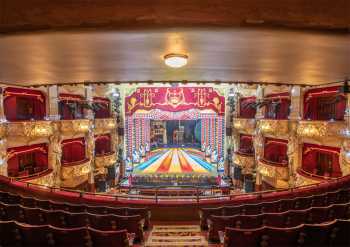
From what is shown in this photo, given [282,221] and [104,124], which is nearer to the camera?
[282,221]

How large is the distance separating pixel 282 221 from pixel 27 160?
42.5 feet

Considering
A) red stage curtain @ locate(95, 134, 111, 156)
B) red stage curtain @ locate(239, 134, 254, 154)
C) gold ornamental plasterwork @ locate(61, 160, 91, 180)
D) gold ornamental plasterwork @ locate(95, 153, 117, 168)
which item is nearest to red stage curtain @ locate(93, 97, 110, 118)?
red stage curtain @ locate(95, 134, 111, 156)

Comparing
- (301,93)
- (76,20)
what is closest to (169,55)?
(76,20)

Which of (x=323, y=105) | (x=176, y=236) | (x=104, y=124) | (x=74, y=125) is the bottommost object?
(x=176, y=236)

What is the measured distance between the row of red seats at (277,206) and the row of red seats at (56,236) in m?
2.02

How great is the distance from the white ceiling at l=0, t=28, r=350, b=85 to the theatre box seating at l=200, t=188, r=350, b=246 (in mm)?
2476

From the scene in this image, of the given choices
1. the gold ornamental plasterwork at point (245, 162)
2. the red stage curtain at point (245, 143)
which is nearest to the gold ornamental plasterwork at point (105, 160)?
the gold ornamental plasterwork at point (245, 162)

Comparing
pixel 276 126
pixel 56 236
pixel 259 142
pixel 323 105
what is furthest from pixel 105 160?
pixel 56 236

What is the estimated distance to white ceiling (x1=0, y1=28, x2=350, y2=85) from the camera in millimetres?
2924

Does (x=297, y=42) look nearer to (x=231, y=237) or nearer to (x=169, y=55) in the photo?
(x=169, y=55)

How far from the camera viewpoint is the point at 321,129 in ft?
32.2

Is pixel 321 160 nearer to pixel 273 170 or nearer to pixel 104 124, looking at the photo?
pixel 273 170

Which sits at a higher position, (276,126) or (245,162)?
(276,126)

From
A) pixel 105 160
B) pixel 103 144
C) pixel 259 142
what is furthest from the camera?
pixel 103 144
